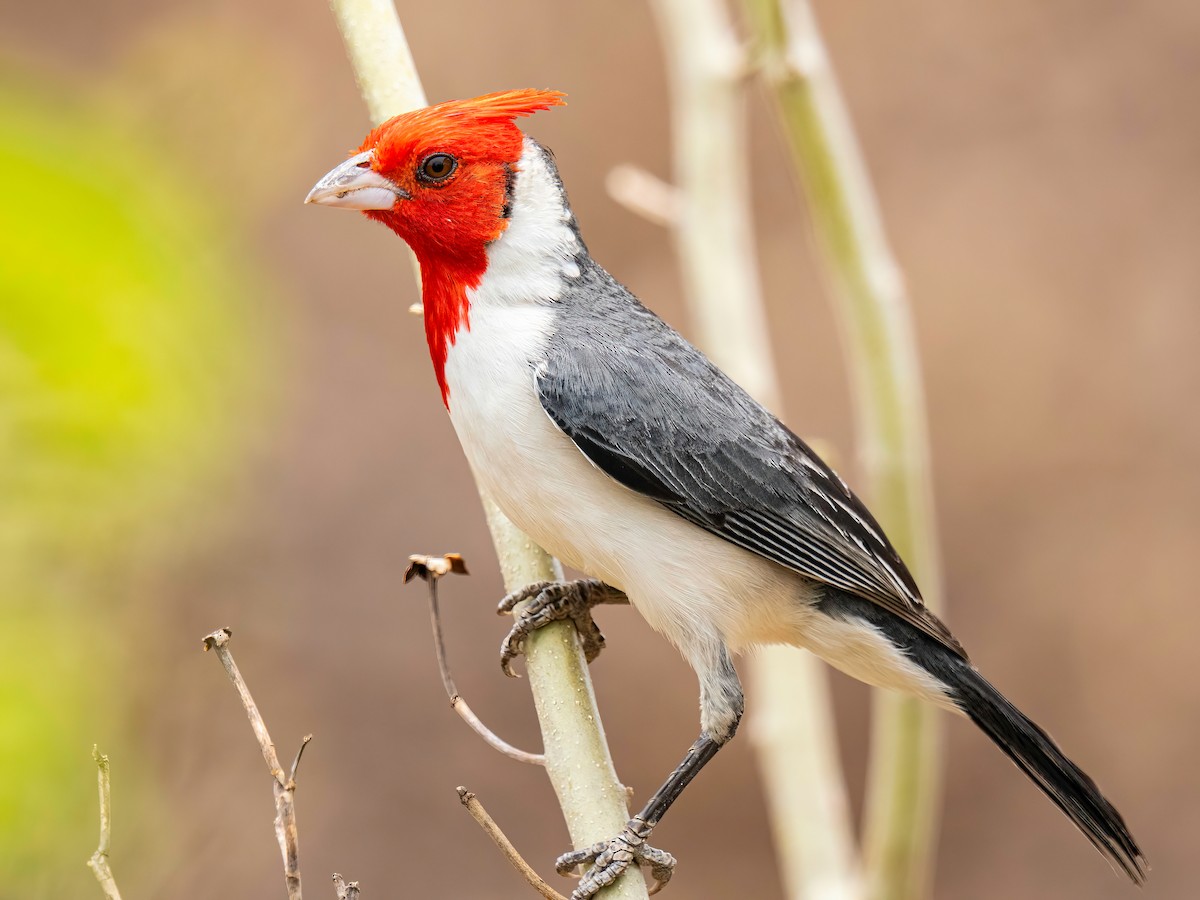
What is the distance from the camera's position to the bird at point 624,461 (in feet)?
6.18

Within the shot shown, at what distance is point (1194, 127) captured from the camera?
5219mm

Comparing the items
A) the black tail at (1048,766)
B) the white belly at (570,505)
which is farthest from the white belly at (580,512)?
the black tail at (1048,766)

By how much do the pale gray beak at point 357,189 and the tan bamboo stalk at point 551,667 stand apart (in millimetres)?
78

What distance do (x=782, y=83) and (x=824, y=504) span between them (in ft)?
2.93

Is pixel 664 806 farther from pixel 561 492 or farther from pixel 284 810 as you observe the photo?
pixel 284 810

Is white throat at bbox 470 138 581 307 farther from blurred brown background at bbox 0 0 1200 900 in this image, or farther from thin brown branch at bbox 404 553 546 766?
blurred brown background at bbox 0 0 1200 900

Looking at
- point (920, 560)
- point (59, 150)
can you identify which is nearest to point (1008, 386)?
point (920, 560)

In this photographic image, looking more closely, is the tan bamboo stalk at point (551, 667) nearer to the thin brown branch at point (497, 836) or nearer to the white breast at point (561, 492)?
the white breast at point (561, 492)

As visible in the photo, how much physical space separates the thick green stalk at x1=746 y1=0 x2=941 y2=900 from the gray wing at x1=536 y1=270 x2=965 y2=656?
59 cm

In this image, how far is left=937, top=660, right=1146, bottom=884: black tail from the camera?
1.98m

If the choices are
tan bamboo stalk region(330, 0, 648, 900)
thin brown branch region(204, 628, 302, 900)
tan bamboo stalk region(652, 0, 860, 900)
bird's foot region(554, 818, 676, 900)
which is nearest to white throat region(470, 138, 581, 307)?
tan bamboo stalk region(330, 0, 648, 900)

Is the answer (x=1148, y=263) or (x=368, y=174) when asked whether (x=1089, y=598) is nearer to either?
(x=1148, y=263)

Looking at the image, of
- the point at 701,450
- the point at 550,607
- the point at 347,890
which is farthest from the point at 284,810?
the point at 701,450

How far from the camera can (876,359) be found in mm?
2666
